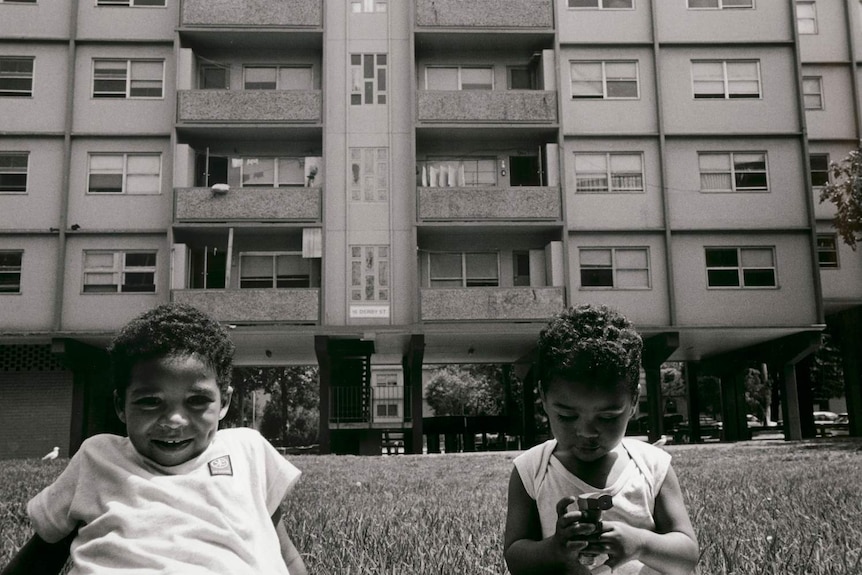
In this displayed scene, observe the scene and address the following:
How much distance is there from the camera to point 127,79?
26609 mm

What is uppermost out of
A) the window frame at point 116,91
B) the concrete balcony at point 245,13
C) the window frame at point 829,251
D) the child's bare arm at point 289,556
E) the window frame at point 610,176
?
the concrete balcony at point 245,13

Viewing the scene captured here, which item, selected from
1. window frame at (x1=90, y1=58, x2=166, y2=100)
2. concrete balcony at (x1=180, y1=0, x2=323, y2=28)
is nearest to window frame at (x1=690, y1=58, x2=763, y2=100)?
concrete balcony at (x1=180, y1=0, x2=323, y2=28)

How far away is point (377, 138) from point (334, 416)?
8.24 metres

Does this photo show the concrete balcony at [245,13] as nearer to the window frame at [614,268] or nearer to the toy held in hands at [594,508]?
the window frame at [614,268]

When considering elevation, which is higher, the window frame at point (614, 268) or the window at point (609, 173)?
the window at point (609, 173)

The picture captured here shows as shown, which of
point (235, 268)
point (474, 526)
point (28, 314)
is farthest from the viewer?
point (235, 268)

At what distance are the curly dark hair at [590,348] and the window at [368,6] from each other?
25559mm

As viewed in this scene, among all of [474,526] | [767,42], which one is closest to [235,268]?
[767,42]

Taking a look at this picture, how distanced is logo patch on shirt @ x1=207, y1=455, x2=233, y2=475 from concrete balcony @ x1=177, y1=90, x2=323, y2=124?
23880 millimetres

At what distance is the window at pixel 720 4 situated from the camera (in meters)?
27.4

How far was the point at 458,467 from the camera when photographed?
13375 millimetres

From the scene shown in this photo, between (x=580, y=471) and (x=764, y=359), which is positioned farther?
(x=764, y=359)

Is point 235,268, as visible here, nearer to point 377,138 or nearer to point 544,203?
point 377,138

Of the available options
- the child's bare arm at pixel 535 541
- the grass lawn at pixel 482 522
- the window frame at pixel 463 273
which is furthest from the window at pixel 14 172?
the child's bare arm at pixel 535 541
